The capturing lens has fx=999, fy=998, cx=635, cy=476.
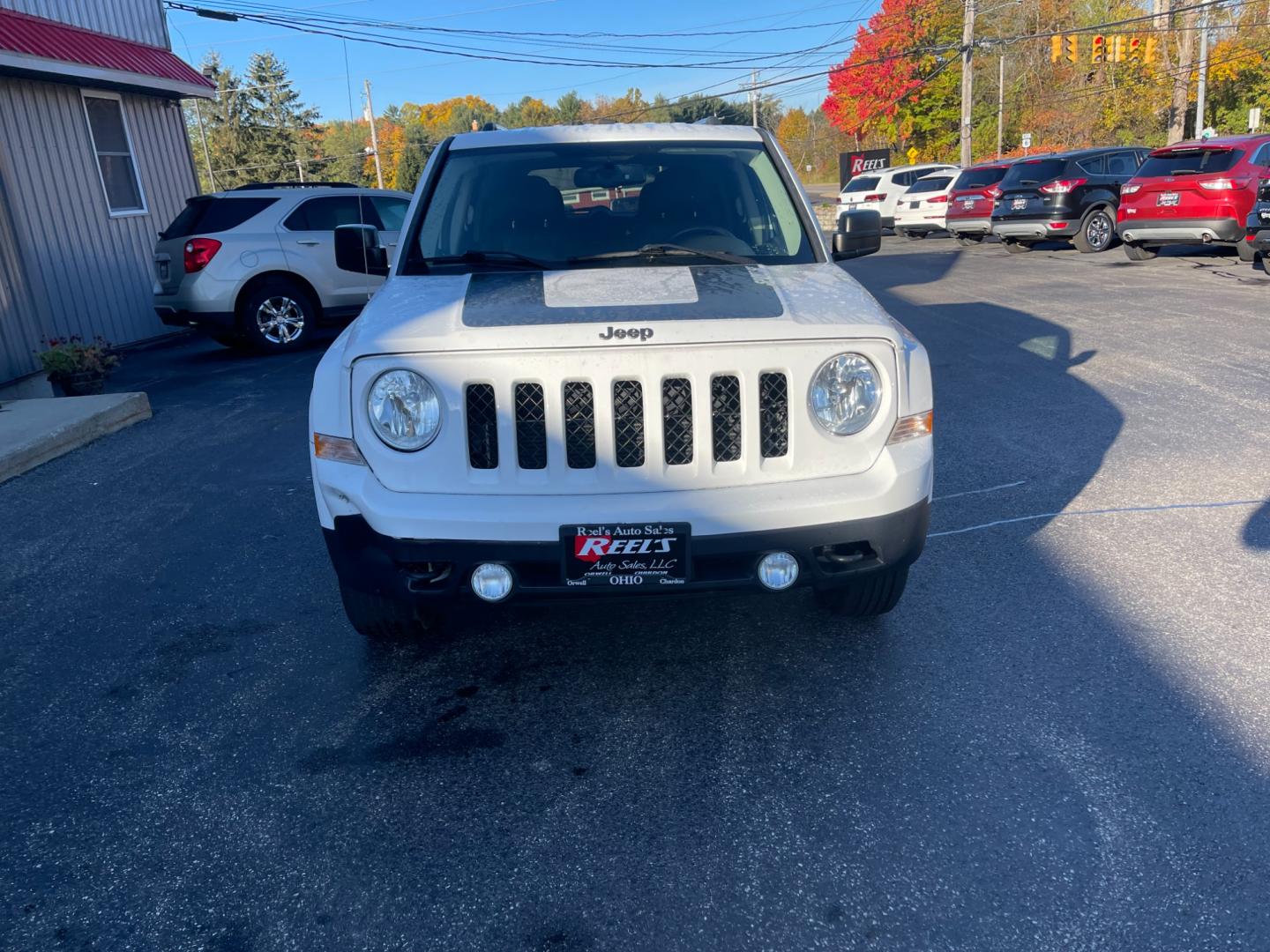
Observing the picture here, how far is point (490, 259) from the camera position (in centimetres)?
394

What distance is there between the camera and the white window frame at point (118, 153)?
12.1m

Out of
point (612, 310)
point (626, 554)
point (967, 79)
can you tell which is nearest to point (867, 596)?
point (626, 554)

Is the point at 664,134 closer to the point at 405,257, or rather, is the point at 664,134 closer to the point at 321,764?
the point at 405,257

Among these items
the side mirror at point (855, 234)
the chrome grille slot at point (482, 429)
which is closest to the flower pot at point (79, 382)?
the side mirror at point (855, 234)

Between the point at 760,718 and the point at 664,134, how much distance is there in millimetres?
2705

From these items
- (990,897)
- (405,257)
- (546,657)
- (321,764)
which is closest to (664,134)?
(405,257)

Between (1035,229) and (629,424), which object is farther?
(1035,229)

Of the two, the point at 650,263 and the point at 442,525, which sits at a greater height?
the point at 650,263

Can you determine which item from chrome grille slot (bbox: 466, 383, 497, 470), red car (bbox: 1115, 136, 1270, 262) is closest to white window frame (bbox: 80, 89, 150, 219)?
chrome grille slot (bbox: 466, 383, 497, 470)

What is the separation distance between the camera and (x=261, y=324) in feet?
36.4

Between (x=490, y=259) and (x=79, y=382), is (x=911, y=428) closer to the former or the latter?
(x=490, y=259)

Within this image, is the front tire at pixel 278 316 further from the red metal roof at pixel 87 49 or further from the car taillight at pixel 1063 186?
the car taillight at pixel 1063 186

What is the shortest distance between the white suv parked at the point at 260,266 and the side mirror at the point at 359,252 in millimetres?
6185

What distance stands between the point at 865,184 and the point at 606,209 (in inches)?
927
